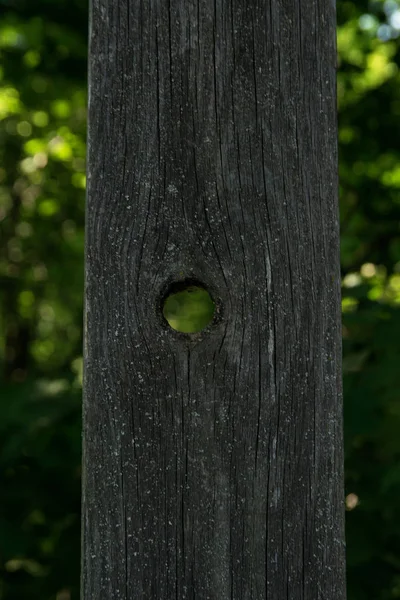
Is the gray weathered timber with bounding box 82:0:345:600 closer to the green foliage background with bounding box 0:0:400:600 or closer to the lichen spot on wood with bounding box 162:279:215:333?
the green foliage background with bounding box 0:0:400:600

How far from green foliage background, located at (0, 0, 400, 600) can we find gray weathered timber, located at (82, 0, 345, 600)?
4.62ft

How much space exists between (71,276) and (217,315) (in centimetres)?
399

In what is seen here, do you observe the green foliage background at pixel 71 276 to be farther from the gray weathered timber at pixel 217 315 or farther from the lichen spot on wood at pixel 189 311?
the gray weathered timber at pixel 217 315

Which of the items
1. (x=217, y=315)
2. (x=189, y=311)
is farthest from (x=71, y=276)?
(x=217, y=315)

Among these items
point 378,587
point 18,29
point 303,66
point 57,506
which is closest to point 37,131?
point 18,29

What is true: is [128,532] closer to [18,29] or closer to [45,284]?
[18,29]

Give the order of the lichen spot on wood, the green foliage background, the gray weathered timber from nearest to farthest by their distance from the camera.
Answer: the gray weathered timber, the green foliage background, the lichen spot on wood

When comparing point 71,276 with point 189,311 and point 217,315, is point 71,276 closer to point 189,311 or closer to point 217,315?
point 189,311

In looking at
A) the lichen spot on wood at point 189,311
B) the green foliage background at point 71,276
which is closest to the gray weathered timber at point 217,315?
the green foliage background at point 71,276

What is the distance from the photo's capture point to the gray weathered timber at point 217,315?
96cm

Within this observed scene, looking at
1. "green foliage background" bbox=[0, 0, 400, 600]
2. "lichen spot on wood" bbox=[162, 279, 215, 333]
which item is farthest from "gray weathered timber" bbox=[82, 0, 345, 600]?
"lichen spot on wood" bbox=[162, 279, 215, 333]

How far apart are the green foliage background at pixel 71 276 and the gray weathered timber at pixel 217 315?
1407mm

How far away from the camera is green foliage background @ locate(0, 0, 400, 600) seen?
8.50 ft

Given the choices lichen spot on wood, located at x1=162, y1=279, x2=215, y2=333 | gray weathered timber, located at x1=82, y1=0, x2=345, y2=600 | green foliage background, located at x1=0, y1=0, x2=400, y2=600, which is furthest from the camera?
lichen spot on wood, located at x1=162, y1=279, x2=215, y2=333
